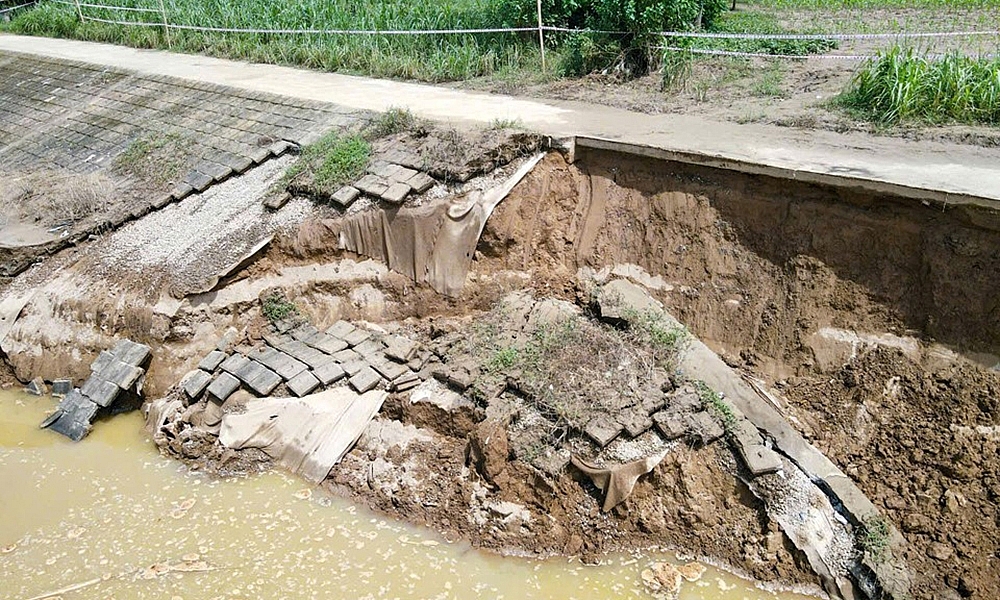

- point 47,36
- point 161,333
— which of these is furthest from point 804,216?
point 47,36

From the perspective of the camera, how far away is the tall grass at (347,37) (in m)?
10.3

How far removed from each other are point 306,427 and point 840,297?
4300mm

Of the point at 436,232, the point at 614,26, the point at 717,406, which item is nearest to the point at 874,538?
the point at 717,406

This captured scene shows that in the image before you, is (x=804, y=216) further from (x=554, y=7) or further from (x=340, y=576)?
(x=554, y=7)

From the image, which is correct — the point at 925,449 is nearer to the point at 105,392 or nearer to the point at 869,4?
the point at 105,392

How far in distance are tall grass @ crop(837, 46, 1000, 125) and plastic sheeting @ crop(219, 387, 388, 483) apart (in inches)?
216

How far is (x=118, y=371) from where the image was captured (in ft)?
21.4

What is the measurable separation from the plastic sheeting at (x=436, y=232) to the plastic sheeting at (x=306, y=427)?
135 centimetres

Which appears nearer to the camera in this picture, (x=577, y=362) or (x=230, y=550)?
(x=230, y=550)

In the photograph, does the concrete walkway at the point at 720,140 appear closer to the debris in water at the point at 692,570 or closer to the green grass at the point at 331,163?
the green grass at the point at 331,163

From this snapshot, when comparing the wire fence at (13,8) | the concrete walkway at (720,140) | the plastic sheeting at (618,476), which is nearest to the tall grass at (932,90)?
the concrete walkway at (720,140)

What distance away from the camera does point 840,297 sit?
5.97 meters

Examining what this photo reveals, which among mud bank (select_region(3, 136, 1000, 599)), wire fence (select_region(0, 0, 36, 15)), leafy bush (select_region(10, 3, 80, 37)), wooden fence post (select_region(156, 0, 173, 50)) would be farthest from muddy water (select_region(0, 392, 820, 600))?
wire fence (select_region(0, 0, 36, 15))

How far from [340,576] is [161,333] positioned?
306 cm
